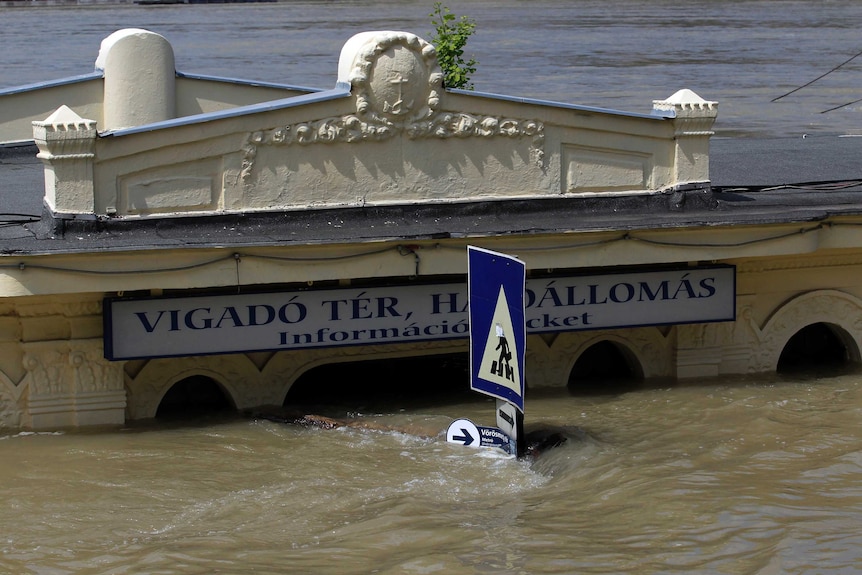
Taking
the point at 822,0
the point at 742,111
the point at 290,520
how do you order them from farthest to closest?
the point at 822,0 < the point at 742,111 < the point at 290,520

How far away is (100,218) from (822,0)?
95361 mm

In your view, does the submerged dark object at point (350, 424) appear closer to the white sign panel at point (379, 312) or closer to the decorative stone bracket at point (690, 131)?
the white sign panel at point (379, 312)

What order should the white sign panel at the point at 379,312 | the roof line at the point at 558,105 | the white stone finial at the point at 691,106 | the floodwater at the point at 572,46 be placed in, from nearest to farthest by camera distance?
the white sign panel at the point at 379,312 < the roof line at the point at 558,105 < the white stone finial at the point at 691,106 < the floodwater at the point at 572,46

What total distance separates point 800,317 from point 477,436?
484 cm

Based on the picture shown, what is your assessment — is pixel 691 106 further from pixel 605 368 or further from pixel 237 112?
pixel 237 112

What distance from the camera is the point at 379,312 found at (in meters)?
13.3

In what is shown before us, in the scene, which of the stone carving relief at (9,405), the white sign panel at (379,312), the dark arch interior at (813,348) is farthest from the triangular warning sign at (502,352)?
the dark arch interior at (813,348)

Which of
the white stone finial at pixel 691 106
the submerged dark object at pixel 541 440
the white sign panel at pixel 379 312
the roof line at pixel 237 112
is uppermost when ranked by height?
the white stone finial at pixel 691 106

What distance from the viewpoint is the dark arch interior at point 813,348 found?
1605 cm

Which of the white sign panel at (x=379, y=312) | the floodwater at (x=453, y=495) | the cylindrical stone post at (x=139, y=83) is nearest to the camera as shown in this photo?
the floodwater at (x=453, y=495)

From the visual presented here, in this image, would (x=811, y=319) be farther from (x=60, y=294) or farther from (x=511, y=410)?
(x=60, y=294)

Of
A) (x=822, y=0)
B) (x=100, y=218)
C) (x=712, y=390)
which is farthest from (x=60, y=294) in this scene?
(x=822, y=0)

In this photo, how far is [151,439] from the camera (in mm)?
12820

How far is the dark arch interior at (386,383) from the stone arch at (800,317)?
340cm
